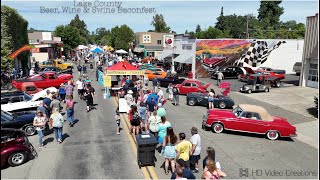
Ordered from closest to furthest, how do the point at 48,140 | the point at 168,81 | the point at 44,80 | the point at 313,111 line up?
the point at 48,140, the point at 313,111, the point at 44,80, the point at 168,81

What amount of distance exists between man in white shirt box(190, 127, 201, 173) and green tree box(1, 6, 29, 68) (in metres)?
23.4

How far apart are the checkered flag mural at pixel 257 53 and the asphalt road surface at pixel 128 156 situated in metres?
Answer: 23.0

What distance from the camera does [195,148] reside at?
9.09 meters

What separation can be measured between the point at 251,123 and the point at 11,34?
1179 inches

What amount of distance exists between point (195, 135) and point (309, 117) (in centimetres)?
1241

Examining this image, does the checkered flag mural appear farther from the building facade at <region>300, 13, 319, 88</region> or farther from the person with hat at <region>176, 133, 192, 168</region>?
the person with hat at <region>176, 133, 192, 168</region>

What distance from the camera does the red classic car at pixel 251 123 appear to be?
13.6 metres

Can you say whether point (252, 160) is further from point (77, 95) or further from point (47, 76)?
point (47, 76)

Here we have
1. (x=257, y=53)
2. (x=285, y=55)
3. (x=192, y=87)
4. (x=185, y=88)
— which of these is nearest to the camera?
(x=192, y=87)

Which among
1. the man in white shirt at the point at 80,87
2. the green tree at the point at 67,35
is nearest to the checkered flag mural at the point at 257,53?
the man in white shirt at the point at 80,87

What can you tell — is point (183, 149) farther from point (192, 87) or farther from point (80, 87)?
point (192, 87)

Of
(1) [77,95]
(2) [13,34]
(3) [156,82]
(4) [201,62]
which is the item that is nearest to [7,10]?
(2) [13,34]

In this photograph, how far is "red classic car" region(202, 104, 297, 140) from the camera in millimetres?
13617

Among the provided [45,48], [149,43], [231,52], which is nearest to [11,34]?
[45,48]
